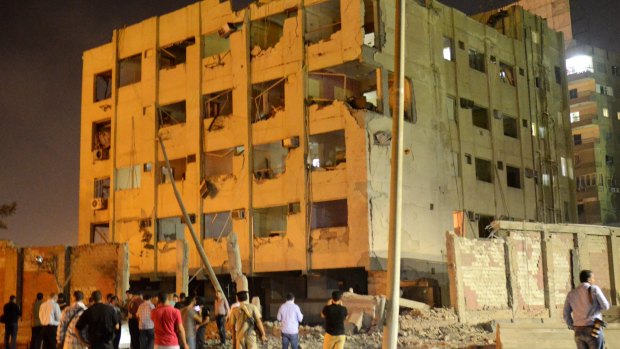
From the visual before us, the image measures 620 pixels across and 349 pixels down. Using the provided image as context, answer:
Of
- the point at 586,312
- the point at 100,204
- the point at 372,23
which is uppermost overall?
the point at 372,23

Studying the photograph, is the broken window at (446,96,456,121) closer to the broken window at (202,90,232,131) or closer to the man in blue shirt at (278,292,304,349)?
the broken window at (202,90,232,131)

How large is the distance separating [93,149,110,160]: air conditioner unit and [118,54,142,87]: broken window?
11.8ft

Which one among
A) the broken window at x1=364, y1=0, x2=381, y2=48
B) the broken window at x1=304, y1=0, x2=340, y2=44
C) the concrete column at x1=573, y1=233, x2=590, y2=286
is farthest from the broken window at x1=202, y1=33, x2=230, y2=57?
the concrete column at x1=573, y1=233, x2=590, y2=286

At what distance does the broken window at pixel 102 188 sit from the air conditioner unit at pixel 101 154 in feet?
3.95

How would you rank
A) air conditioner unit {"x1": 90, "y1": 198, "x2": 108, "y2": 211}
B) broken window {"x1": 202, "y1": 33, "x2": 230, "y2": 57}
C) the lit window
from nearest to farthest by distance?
broken window {"x1": 202, "y1": 33, "x2": 230, "y2": 57} → air conditioner unit {"x1": 90, "y1": 198, "x2": 108, "y2": 211} → the lit window

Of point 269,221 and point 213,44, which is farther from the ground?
point 213,44

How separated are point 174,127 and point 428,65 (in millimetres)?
12582

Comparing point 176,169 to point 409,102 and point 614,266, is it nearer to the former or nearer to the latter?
point 409,102

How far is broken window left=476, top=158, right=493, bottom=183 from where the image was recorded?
36906 millimetres

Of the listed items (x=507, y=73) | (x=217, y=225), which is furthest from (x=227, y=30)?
(x=507, y=73)

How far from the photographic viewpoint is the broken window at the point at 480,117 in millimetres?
37022

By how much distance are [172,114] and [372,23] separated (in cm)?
1171

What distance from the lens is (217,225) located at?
34125 mm

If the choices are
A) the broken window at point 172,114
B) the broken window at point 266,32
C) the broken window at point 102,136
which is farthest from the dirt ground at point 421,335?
the broken window at point 102,136
